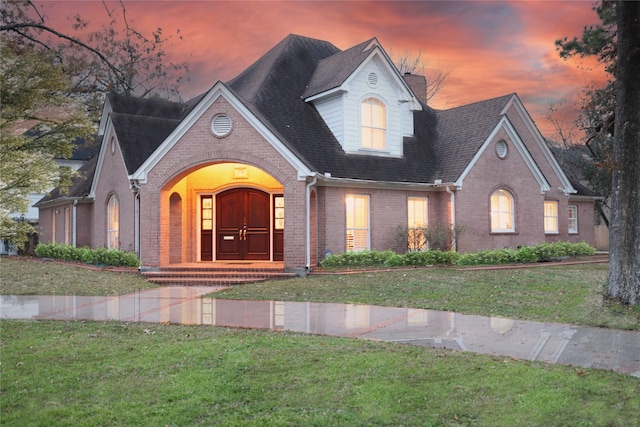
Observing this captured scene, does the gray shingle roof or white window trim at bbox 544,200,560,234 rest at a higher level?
the gray shingle roof

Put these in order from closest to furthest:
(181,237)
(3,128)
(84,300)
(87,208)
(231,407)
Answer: (231,407) < (3,128) < (84,300) < (181,237) < (87,208)

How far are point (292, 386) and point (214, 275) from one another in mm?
10854

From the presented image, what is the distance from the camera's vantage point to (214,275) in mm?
16531

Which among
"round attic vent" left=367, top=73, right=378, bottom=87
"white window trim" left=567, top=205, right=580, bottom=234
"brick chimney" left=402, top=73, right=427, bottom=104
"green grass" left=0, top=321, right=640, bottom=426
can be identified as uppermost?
"brick chimney" left=402, top=73, right=427, bottom=104

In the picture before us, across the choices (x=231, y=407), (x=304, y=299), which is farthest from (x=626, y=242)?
(x=231, y=407)

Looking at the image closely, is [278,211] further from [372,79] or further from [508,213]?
[508,213]

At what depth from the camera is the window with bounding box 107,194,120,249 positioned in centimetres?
2272

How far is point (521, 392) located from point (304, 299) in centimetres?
736

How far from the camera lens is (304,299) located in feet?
41.8

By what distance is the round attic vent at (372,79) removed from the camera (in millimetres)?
20781

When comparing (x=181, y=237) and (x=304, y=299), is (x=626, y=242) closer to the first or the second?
(x=304, y=299)

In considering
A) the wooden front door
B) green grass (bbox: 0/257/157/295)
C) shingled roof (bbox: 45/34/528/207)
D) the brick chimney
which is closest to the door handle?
the wooden front door

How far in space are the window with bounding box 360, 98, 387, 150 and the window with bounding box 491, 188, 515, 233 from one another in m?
5.07

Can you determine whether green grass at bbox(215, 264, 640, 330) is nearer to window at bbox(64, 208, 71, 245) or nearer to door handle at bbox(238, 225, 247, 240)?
door handle at bbox(238, 225, 247, 240)
